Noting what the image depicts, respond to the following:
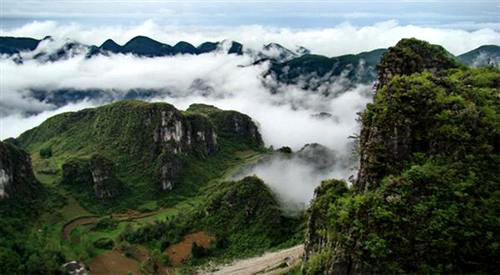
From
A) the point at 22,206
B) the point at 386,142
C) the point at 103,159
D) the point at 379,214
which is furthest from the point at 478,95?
the point at 103,159

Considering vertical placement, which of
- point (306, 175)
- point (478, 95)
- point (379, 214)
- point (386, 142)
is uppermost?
point (478, 95)

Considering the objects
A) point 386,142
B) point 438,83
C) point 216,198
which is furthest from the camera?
point 216,198

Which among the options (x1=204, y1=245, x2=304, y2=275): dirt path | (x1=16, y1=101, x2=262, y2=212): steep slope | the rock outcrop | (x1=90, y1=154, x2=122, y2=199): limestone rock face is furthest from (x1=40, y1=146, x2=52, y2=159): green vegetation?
(x1=204, y1=245, x2=304, y2=275): dirt path

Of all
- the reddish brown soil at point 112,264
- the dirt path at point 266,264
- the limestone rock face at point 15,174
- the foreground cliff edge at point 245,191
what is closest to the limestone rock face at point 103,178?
the foreground cliff edge at point 245,191

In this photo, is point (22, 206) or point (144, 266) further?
point (22, 206)

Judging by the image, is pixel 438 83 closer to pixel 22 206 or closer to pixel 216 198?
pixel 216 198

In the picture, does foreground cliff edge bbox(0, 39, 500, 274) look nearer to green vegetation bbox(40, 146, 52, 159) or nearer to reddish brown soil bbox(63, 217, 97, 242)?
green vegetation bbox(40, 146, 52, 159)

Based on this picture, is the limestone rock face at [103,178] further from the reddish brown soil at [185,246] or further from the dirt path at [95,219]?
the reddish brown soil at [185,246]
